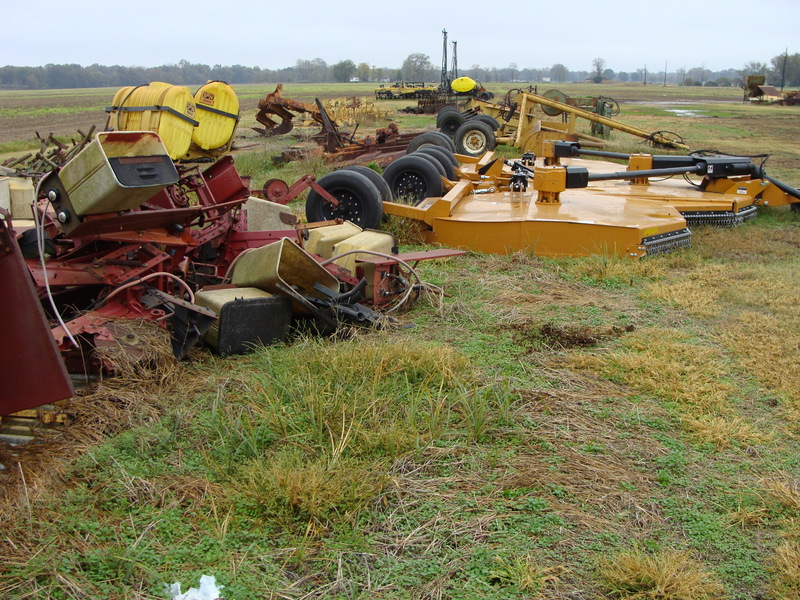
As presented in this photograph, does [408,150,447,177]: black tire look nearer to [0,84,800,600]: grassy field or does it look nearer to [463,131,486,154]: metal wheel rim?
[0,84,800,600]: grassy field

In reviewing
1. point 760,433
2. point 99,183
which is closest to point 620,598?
point 760,433

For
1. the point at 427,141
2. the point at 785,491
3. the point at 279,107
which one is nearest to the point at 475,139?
the point at 427,141

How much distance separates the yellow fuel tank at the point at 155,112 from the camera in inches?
241

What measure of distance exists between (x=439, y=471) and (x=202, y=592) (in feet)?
3.83

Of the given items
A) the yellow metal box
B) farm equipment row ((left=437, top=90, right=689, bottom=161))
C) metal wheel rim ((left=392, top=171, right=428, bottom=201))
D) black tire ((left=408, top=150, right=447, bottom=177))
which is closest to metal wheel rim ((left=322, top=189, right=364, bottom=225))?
metal wheel rim ((left=392, top=171, right=428, bottom=201))

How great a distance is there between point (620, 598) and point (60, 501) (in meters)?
2.15

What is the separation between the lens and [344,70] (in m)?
156

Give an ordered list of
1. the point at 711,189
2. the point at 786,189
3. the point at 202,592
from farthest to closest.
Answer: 1. the point at 711,189
2. the point at 786,189
3. the point at 202,592

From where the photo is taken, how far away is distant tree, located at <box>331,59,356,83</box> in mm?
155125

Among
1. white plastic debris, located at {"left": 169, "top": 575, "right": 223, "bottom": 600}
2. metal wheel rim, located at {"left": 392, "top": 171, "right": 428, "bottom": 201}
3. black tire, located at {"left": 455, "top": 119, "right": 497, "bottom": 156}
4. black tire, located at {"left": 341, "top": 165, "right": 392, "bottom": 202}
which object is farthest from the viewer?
black tire, located at {"left": 455, "top": 119, "right": 497, "bottom": 156}

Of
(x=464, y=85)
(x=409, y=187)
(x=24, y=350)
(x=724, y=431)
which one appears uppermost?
(x=464, y=85)

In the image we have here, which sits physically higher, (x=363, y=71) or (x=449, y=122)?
(x=363, y=71)

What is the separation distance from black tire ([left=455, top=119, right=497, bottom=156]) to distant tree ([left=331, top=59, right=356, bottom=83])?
483 feet

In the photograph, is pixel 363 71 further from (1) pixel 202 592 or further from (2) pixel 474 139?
(1) pixel 202 592
